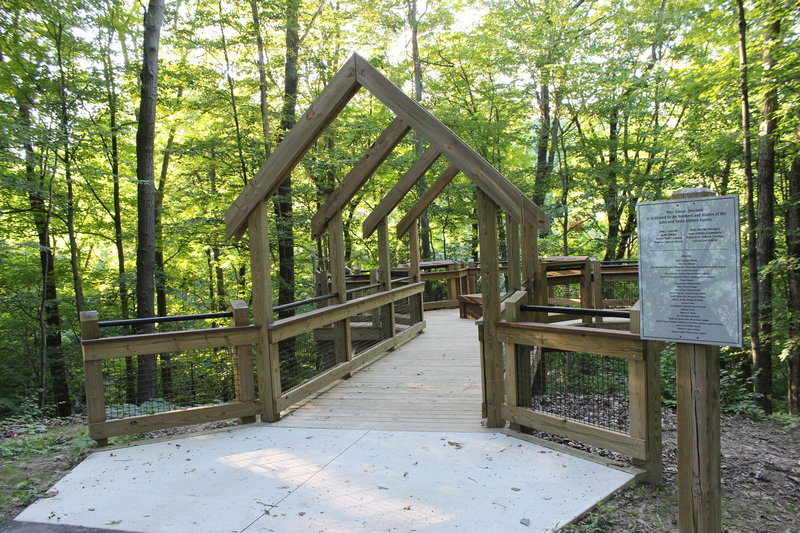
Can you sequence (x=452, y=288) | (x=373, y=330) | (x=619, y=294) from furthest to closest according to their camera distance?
(x=452, y=288) < (x=619, y=294) < (x=373, y=330)

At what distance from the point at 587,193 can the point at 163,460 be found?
14.1 metres

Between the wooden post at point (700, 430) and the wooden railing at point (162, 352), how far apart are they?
3851 mm

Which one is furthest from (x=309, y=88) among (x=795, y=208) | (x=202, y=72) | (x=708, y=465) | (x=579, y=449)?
(x=708, y=465)

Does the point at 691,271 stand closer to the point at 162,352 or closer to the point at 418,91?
the point at 162,352

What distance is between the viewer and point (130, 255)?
16516 millimetres

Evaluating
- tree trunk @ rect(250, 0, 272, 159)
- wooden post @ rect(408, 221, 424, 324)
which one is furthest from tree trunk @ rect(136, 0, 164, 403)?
wooden post @ rect(408, 221, 424, 324)

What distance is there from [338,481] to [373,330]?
191 inches

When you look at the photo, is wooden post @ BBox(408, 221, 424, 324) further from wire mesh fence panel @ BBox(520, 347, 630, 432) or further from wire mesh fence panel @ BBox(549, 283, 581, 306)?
wire mesh fence panel @ BBox(520, 347, 630, 432)

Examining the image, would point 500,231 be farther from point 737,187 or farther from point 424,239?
point 737,187

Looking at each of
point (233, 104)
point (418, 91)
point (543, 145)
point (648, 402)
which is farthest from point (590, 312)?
point (543, 145)

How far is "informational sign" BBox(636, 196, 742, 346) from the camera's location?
2.26 meters

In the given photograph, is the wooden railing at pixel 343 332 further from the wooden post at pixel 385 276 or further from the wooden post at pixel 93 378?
the wooden post at pixel 93 378

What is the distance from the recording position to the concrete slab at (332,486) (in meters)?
3.08

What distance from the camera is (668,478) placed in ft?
12.1
